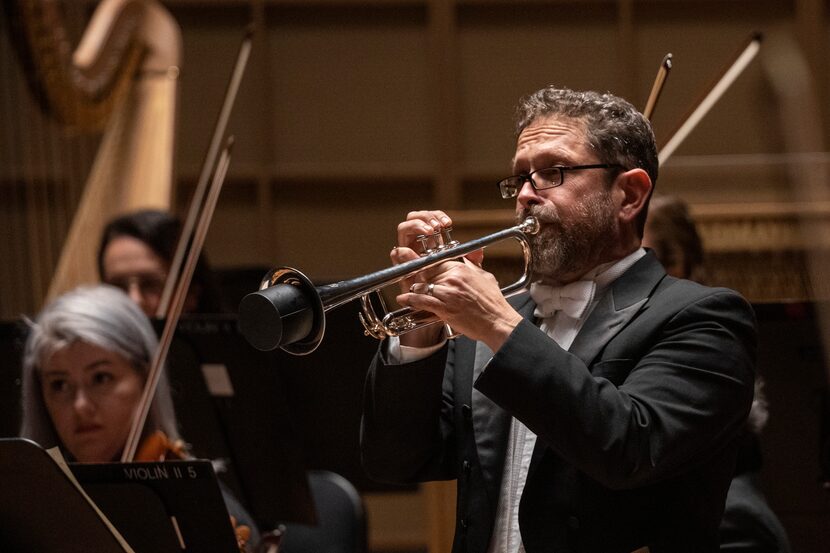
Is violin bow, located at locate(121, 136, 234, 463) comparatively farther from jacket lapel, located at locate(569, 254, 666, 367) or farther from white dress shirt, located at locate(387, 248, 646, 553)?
jacket lapel, located at locate(569, 254, 666, 367)

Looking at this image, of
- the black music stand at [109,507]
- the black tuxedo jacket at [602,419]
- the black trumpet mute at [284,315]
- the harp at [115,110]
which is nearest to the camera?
the black trumpet mute at [284,315]

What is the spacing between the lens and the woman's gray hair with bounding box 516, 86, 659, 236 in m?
1.73

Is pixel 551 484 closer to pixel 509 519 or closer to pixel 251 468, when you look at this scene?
pixel 509 519

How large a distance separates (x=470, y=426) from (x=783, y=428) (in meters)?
0.86

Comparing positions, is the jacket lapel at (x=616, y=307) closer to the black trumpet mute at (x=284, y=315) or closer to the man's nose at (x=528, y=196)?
the man's nose at (x=528, y=196)

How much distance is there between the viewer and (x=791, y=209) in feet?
11.9

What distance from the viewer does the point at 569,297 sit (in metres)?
1.74

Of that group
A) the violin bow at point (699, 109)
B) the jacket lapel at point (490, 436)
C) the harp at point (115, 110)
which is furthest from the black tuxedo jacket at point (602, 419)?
the harp at point (115, 110)

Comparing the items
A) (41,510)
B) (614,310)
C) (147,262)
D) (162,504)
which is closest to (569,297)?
(614,310)

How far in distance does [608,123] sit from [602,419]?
0.45 meters

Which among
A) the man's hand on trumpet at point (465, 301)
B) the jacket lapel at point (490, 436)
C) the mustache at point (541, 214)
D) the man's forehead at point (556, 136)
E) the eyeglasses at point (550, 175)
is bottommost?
the jacket lapel at point (490, 436)

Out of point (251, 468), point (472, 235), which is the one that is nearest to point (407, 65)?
point (472, 235)

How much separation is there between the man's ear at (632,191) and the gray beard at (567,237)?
0.03 metres

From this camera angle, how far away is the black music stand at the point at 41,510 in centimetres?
161
